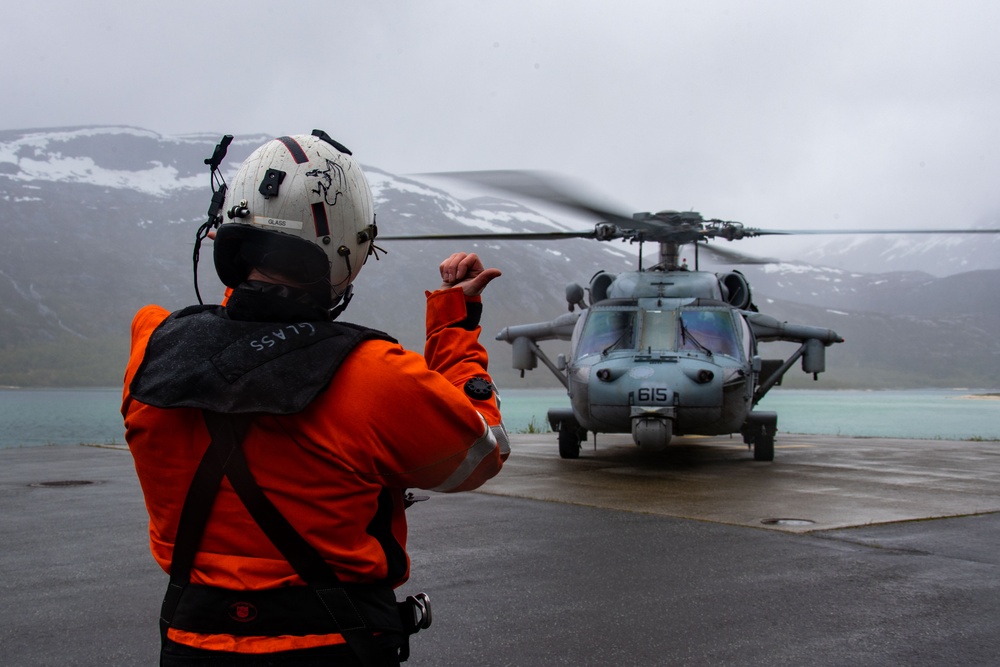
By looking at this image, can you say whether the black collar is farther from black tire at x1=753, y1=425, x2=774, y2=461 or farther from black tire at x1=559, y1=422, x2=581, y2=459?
black tire at x1=753, y1=425, x2=774, y2=461

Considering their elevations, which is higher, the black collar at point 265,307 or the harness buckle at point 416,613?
the black collar at point 265,307

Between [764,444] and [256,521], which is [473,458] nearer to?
[256,521]

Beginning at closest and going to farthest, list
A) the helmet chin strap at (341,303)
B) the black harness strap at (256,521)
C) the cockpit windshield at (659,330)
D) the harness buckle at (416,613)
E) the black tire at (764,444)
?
the black harness strap at (256,521), the harness buckle at (416,613), the helmet chin strap at (341,303), the cockpit windshield at (659,330), the black tire at (764,444)

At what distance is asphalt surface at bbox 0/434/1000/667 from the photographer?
14.6 feet

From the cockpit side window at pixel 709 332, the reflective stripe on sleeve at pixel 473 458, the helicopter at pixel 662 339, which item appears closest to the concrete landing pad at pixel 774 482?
the helicopter at pixel 662 339

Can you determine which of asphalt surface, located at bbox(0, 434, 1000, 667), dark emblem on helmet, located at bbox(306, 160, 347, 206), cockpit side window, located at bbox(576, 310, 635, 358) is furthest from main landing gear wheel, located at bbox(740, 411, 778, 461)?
dark emblem on helmet, located at bbox(306, 160, 347, 206)

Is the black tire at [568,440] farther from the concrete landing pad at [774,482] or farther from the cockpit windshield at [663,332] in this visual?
the cockpit windshield at [663,332]

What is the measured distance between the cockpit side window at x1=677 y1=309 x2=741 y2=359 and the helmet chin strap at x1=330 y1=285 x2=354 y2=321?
10584 millimetres

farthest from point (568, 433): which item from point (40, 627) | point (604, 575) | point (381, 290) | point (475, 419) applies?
point (381, 290)

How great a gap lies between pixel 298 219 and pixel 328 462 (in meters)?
0.60

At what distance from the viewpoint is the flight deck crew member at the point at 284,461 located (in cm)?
188

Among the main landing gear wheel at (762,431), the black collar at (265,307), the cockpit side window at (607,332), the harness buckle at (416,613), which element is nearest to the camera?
the black collar at (265,307)

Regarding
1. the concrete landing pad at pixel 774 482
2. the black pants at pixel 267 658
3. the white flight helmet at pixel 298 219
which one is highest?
the white flight helmet at pixel 298 219

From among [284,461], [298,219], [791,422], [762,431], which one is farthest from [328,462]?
[791,422]
